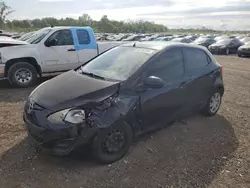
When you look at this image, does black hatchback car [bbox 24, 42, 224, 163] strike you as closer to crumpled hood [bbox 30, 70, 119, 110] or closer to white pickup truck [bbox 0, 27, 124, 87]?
crumpled hood [bbox 30, 70, 119, 110]

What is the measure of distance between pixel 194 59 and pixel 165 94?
1174mm

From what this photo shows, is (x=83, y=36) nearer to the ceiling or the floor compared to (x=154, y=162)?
nearer to the ceiling

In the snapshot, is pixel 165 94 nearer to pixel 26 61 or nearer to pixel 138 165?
pixel 138 165

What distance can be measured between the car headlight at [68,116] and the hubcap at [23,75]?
481cm

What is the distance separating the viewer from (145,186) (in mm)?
3404

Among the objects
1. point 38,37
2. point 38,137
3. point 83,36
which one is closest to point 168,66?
point 38,137

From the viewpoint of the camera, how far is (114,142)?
3787 millimetres

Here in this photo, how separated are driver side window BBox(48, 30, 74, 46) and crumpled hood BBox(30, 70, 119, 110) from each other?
4.45 m

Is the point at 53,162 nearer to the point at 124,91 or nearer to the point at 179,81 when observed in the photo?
the point at 124,91

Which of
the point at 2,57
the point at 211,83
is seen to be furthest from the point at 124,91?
the point at 2,57

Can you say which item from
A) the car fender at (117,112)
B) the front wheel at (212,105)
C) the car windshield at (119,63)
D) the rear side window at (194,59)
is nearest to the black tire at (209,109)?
the front wheel at (212,105)

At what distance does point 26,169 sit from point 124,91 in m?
1.65

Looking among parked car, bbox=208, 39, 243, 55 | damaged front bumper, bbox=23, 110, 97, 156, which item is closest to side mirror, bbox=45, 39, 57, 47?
damaged front bumper, bbox=23, 110, 97, 156

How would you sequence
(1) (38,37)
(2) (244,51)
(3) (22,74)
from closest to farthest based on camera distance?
(3) (22,74)
(1) (38,37)
(2) (244,51)
